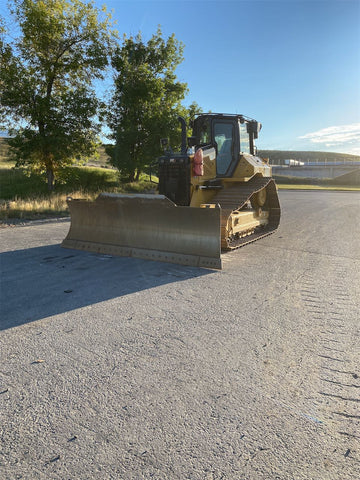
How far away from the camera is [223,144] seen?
7781 mm

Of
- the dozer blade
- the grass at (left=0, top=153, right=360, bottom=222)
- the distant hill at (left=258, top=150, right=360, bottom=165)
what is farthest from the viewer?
the distant hill at (left=258, top=150, right=360, bottom=165)

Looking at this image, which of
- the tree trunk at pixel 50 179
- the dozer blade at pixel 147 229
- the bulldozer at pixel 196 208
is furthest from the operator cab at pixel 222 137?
the tree trunk at pixel 50 179

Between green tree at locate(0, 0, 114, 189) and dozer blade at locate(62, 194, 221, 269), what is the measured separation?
9144mm

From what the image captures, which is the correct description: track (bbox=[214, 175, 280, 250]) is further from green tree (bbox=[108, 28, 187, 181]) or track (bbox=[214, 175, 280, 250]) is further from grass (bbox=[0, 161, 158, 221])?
green tree (bbox=[108, 28, 187, 181])

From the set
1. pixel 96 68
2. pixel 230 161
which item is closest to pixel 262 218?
pixel 230 161

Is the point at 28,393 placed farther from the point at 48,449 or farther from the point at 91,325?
the point at 91,325

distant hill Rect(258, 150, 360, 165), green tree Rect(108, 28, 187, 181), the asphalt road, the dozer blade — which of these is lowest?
the asphalt road

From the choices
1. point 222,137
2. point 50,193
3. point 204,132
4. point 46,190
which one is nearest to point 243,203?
point 222,137

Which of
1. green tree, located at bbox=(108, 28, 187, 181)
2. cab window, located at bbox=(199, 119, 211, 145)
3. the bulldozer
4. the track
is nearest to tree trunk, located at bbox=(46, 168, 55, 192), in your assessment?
green tree, located at bbox=(108, 28, 187, 181)

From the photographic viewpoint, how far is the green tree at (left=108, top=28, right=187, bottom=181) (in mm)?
18250

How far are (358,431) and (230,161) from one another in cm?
673

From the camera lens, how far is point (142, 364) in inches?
99.1

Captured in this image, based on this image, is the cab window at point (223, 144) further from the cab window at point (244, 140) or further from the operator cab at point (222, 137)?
the cab window at point (244, 140)

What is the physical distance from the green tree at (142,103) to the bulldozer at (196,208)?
1092 centimetres
